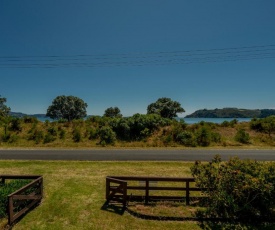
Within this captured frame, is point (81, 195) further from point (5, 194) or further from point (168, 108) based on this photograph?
point (168, 108)

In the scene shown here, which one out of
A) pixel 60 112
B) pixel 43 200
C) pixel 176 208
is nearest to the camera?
pixel 176 208

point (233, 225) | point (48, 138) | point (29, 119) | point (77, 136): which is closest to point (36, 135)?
point (48, 138)

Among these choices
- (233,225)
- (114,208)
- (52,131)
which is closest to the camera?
(233,225)

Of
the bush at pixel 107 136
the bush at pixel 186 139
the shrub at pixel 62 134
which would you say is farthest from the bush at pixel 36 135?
the bush at pixel 186 139

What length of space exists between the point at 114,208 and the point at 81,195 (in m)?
2.39

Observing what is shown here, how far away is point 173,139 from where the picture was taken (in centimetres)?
3256

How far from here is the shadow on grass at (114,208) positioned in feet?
33.8

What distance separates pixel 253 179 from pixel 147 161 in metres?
11.9

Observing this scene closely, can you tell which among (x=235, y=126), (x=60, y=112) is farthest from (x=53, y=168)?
(x=60, y=112)

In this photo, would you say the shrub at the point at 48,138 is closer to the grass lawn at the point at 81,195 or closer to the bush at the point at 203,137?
the grass lawn at the point at 81,195

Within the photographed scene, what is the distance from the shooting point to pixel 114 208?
34.8 feet

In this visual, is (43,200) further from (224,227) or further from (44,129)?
(44,129)

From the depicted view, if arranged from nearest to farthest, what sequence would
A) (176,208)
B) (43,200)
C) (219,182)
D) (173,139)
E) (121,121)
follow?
(219,182) < (176,208) < (43,200) < (173,139) < (121,121)

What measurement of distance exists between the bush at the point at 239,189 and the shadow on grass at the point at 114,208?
359 centimetres
